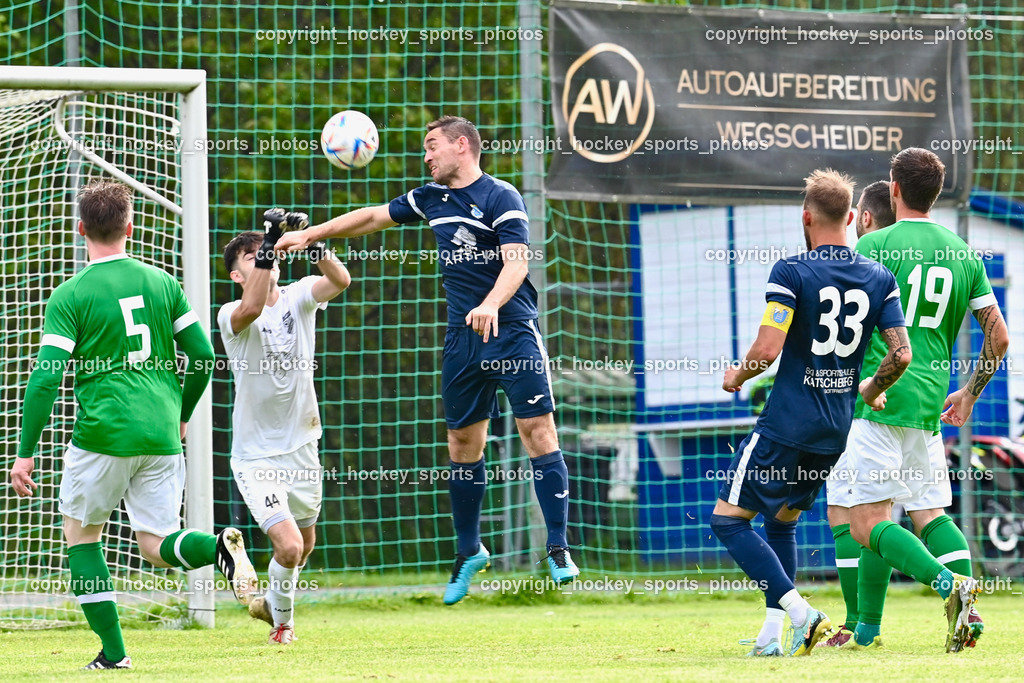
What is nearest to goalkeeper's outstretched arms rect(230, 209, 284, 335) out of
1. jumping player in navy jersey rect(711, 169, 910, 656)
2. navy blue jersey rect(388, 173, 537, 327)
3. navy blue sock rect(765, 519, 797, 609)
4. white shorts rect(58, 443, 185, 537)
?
navy blue jersey rect(388, 173, 537, 327)

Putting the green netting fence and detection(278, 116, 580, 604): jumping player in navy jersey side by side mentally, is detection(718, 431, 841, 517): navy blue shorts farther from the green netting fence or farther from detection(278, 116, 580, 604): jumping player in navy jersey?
the green netting fence

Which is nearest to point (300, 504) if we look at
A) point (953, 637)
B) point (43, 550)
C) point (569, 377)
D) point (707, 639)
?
point (707, 639)

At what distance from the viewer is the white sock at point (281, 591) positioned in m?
6.32

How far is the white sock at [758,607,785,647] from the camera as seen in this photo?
17.2 feet

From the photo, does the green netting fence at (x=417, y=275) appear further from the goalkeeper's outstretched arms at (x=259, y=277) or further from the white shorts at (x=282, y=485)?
the goalkeeper's outstretched arms at (x=259, y=277)

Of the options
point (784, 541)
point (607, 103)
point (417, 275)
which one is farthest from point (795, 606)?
point (417, 275)

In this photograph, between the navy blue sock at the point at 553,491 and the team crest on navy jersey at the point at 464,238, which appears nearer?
the navy blue sock at the point at 553,491

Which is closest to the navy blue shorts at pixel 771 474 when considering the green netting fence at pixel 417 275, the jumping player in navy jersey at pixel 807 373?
the jumping player in navy jersey at pixel 807 373

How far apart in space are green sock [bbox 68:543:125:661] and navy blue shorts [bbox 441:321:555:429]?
1697 millimetres

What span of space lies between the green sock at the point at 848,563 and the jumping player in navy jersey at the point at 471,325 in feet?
4.38

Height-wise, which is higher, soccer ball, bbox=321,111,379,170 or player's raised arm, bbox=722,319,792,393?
soccer ball, bbox=321,111,379,170

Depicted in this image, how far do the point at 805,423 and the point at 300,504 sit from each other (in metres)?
2.80

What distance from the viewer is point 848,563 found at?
5.89 meters

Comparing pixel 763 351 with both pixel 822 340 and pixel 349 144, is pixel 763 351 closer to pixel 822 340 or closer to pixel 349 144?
pixel 822 340
